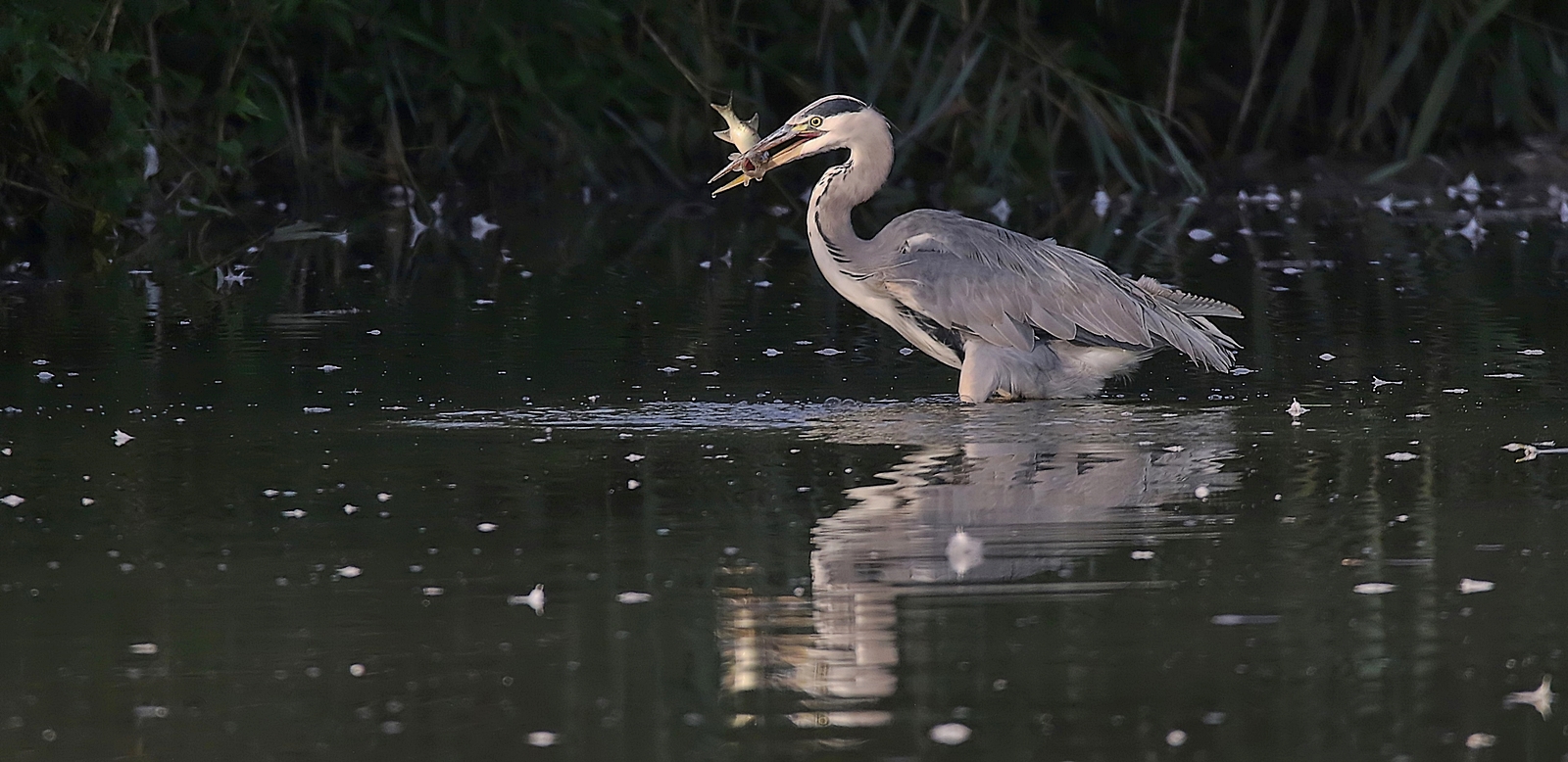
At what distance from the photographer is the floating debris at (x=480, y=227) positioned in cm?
1447

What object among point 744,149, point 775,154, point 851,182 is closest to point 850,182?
point 851,182

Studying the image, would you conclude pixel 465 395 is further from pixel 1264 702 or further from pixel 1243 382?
pixel 1264 702

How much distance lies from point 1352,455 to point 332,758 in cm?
342

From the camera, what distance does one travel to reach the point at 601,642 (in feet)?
14.3

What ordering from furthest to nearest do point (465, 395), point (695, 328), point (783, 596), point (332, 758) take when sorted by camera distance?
point (695, 328) → point (465, 395) → point (783, 596) → point (332, 758)

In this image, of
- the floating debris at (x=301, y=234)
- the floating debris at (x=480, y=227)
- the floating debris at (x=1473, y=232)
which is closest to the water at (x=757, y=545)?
the floating debris at (x=301, y=234)

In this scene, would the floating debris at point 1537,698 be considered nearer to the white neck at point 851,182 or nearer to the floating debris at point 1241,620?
the floating debris at point 1241,620

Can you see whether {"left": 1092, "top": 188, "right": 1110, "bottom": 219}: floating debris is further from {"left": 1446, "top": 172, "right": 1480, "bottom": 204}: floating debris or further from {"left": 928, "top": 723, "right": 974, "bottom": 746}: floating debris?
{"left": 928, "top": 723, "right": 974, "bottom": 746}: floating debris

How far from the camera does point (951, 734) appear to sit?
3795mm

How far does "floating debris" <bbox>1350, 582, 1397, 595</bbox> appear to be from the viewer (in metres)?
4.68

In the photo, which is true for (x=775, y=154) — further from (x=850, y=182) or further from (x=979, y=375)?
(x=979, y=375)

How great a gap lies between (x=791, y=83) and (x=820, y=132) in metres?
8.69

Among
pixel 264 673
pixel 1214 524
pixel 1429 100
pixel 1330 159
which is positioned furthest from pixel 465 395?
pixel 1330 159

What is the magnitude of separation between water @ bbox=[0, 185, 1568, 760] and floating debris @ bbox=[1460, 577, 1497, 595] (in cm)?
3
